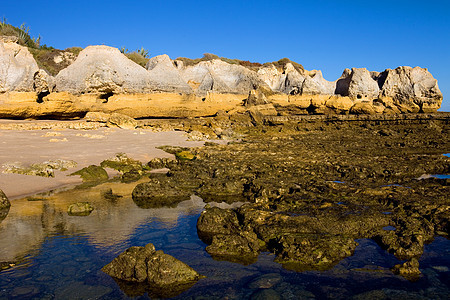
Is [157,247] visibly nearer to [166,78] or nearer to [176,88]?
[176,88]

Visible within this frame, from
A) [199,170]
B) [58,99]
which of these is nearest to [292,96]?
[58,99]

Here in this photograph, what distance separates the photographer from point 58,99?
1861cm

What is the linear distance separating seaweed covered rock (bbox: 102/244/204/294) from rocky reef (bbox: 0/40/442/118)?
55.8 ft

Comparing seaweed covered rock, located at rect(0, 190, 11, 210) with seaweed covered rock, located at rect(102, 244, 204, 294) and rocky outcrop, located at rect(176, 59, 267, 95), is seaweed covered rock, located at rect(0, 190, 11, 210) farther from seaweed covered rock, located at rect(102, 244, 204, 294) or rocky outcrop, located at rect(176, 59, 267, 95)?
rocky outcrop, located at rect(176, 59, 267, 95)

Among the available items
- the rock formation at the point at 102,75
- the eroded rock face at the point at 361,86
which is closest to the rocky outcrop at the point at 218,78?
the rock formation at the point at 102,75

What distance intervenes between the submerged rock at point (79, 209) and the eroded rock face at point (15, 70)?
1461 cm

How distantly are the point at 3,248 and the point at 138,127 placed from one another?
53.3 ft

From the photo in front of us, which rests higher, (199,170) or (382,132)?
(382,132)

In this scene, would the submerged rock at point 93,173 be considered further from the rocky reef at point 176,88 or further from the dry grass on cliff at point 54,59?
the dry grass on cliff at point 54,59

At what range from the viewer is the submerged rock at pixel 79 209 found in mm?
6099

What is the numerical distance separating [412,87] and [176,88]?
23.8m

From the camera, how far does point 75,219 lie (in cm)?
583

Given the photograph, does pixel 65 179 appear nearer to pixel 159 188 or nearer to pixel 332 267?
pixel 159 188

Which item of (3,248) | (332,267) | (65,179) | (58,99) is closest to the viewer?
(332,267)
